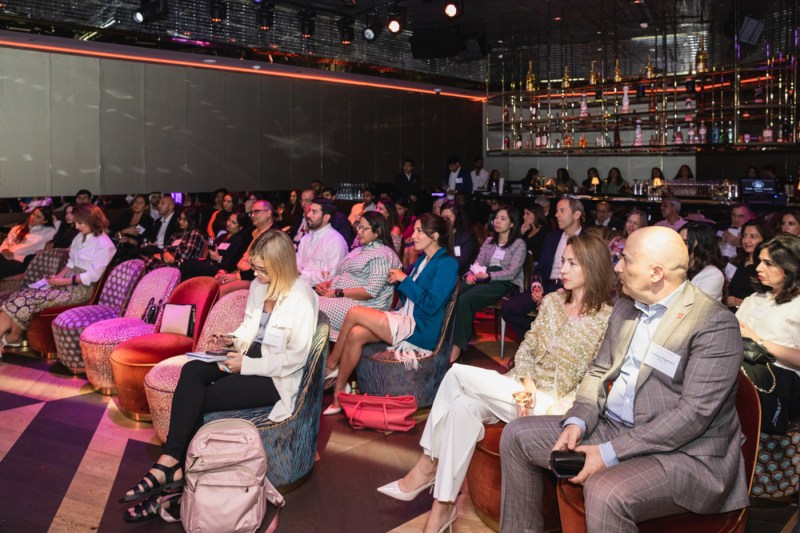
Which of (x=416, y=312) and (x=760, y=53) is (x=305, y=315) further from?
(x=760, y=53)

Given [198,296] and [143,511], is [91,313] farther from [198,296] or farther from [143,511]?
[143,511]

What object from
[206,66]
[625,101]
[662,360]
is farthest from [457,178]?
[662,360]

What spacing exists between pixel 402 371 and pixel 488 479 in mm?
1554

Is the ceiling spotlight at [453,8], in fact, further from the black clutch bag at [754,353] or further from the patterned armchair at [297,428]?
the black clutch bag at [754,353]

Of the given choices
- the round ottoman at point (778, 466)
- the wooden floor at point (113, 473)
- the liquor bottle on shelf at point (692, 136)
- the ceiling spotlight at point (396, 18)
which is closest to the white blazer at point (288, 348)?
the wooden floor at point (113, 473)

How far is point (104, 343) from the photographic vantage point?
205 inches

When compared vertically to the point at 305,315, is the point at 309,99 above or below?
above

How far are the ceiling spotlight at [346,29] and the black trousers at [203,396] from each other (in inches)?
387

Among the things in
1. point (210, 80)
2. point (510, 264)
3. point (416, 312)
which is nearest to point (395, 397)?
point (416, 312)

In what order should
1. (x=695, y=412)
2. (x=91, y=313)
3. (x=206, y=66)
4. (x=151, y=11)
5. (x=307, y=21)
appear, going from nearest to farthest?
(x=695, y=412) → (x=91, y=313) → (x=151, y=11) → (x=307, y=21) → (x=206, y=66)

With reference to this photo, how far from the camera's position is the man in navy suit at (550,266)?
19.6 ft

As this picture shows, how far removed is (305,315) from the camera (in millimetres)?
3822

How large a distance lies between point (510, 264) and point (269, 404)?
3.22m

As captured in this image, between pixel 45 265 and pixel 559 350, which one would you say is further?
pixel 45 265
